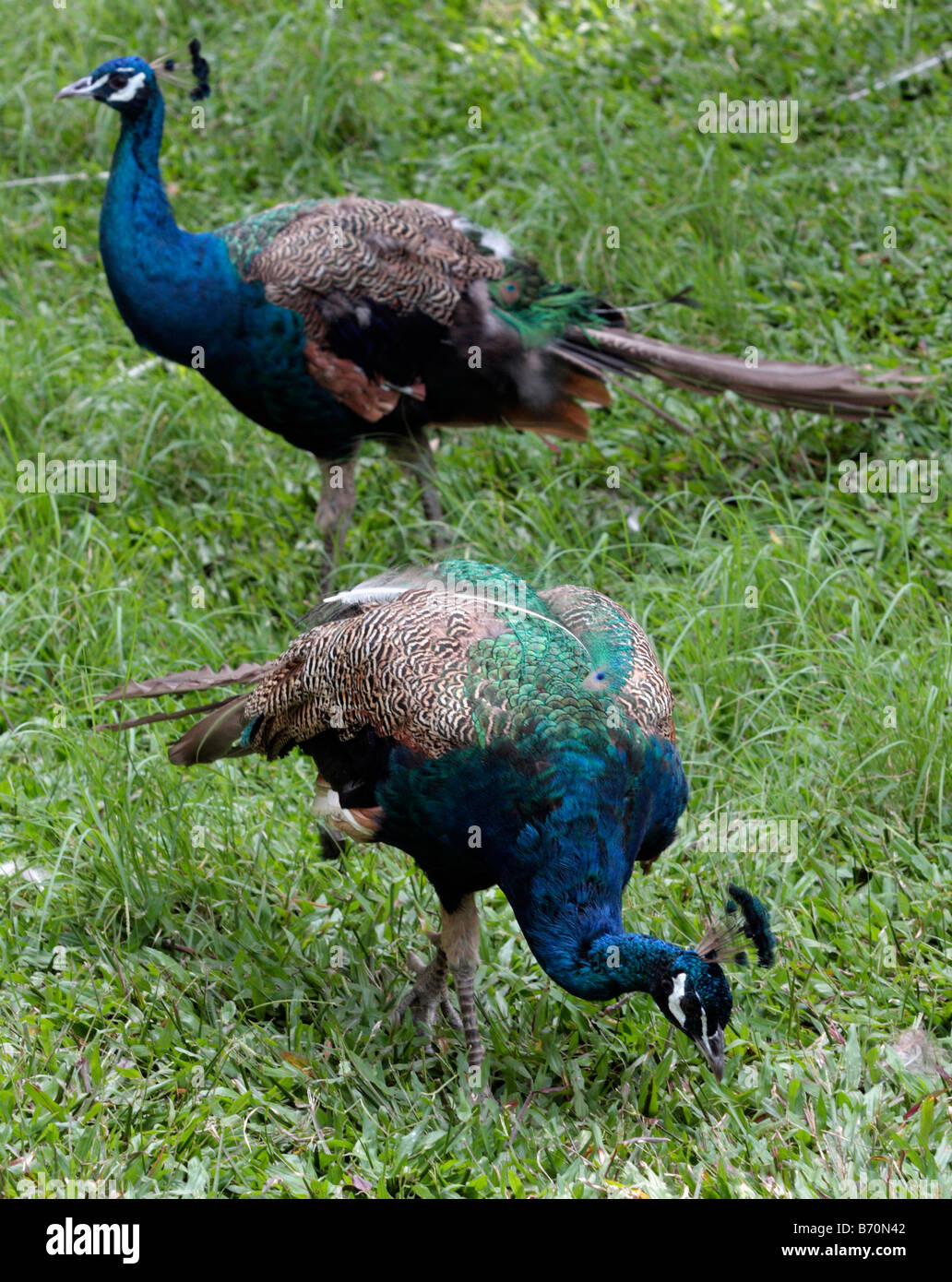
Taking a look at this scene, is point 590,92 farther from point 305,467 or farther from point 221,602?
point 221,602

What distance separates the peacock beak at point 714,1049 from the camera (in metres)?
3.10

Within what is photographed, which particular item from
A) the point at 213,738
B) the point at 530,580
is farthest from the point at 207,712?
the point at 530,580

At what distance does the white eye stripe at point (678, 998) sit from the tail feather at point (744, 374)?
306 cm

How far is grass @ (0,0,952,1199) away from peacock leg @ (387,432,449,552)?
0.09 m

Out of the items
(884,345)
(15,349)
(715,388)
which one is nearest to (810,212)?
(884,345)

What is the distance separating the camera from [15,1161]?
10.5 feet

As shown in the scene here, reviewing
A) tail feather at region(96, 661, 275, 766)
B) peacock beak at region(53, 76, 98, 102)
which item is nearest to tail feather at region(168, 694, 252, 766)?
tail feather at region(96, 661, 275, 766)

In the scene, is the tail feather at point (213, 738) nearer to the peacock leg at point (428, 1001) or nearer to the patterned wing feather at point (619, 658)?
the peacock leg at point (428, 1001)

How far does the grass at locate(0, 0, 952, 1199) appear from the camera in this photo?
338 centimetres

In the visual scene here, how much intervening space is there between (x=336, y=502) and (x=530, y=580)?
1.72m

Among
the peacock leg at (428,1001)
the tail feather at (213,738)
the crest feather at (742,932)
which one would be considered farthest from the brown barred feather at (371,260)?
the crest feather at (742,932)

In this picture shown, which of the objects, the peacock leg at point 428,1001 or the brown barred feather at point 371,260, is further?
the brown barred feather at point 371,260

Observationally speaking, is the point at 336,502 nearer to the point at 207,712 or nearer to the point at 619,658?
the point at 207,712

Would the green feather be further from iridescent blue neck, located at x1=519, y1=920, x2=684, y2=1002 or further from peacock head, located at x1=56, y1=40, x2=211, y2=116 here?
iridescent blue neck, located at x1=519, y1=920, x2=684, y2=1002
